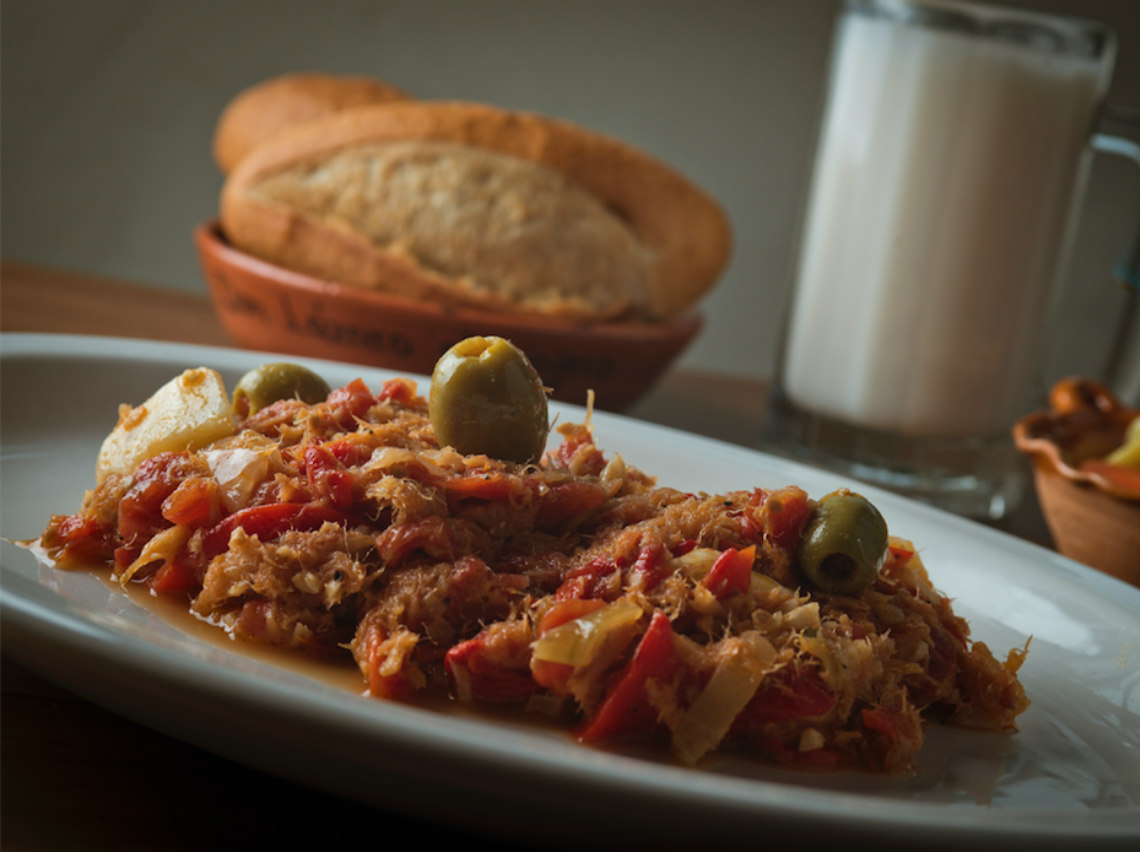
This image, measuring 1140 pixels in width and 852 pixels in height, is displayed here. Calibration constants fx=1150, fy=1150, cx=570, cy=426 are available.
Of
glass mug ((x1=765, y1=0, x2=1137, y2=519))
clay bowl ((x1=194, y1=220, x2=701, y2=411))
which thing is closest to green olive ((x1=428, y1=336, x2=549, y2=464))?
clay bowl ((x1=194, y1=220, x2=701, y2=411))

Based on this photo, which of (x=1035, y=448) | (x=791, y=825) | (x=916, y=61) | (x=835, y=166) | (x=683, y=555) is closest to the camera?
(x=791, y=825)

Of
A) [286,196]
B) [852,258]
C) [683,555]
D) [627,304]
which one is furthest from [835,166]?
[683,555]

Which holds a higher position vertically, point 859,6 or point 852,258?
point 859,6

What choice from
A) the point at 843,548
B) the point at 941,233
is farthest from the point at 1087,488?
the point at 843,548

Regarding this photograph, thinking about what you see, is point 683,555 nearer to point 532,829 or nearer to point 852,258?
point 532,829

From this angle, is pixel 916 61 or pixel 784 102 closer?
pixel 916 61

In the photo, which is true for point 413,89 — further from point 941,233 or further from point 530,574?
point 530,574

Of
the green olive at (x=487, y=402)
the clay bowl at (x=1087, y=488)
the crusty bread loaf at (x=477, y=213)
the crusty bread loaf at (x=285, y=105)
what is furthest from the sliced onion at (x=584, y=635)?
the crusty bread loaf at (x=285, y=105)
